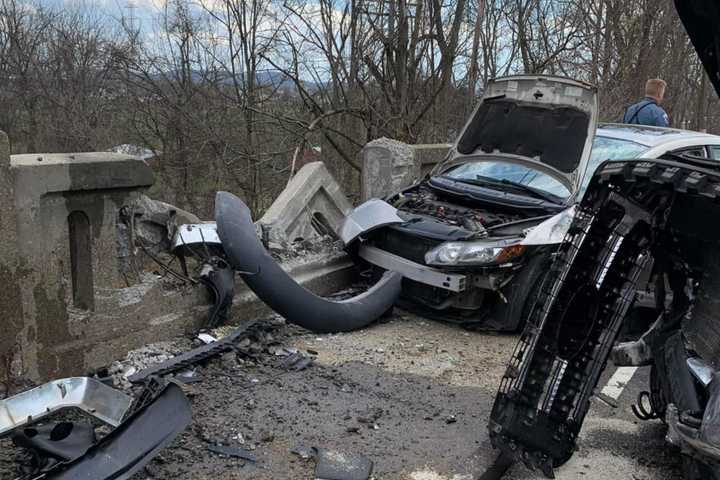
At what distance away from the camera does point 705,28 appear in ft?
10.6

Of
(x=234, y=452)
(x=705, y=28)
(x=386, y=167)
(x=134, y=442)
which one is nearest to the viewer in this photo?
(x=134, y=442)

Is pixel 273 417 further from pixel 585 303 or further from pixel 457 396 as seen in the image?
pixel 585 303

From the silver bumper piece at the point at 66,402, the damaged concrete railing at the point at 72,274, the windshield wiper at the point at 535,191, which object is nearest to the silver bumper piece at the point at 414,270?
the windshield wiper at the point at 535,191

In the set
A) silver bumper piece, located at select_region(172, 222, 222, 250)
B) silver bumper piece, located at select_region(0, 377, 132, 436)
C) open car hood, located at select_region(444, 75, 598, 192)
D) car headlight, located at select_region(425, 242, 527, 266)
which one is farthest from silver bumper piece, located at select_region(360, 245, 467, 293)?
silver bumper piece, located at select_region(0, 377, 132, 436)

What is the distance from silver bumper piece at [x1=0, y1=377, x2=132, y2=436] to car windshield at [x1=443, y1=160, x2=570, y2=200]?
401cm

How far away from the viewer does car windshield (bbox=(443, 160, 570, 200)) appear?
5773mm

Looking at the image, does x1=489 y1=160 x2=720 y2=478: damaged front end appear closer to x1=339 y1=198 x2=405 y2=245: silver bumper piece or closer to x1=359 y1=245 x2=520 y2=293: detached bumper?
x1=359 y1=245 x2=520 y2=293: detached bumper

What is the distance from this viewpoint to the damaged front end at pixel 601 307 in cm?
298

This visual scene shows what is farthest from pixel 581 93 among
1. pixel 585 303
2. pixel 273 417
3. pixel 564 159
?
pixel 273 417

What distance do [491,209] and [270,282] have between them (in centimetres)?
224

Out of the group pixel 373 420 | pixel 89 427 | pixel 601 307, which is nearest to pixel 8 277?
pixel 89 427

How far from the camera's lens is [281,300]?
486 centimetres

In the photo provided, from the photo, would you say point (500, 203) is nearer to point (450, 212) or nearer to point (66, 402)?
point (450, 212)

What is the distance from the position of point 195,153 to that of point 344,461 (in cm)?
1281
